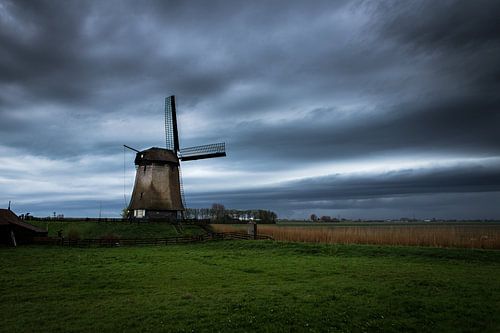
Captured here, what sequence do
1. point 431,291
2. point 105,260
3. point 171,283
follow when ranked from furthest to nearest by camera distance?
point 105,260 → point 171,283 → point 431,291

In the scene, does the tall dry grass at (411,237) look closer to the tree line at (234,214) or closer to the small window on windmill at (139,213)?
the small window on windmill at (139,213)

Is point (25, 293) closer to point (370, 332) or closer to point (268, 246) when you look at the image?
point (370, 332)

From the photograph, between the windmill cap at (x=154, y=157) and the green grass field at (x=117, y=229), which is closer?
the green grass field at (x=117, y=229)

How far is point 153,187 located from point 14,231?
1711cm

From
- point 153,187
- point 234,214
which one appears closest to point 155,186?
point 153,187

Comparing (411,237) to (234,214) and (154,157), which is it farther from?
(234,214)

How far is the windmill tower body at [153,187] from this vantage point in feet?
155

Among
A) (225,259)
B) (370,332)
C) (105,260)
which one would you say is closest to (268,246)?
(225,259)

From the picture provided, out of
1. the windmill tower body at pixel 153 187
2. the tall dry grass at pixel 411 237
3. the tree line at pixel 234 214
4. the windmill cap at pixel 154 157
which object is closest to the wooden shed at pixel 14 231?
the windmill tower body at pixel 153 187

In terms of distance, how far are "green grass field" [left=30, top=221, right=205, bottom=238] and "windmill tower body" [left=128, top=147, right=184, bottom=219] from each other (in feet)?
9.33

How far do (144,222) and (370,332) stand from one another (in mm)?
40229

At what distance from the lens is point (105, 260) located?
22.8 meters

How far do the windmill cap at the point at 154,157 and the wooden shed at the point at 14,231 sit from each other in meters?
15.8

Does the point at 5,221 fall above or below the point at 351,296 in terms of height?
above
